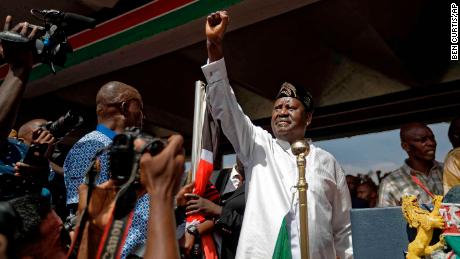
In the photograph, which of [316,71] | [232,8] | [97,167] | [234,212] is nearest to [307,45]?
[316,71]

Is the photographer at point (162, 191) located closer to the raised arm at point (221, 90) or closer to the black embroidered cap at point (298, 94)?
the raised arm at point (221, 90)

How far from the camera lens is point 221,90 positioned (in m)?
2.35

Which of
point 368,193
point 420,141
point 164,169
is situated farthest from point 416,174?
point 164,169

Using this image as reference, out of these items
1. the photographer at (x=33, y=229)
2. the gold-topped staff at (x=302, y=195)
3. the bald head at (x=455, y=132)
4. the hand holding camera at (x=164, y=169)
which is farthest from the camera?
the bald head at (x=455, y=132)

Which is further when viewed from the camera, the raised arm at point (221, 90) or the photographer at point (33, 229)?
the raised arm at point (221, 90)

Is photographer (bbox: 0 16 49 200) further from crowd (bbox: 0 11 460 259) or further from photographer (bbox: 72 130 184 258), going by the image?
photographer (bbox: 72 130 184 258)

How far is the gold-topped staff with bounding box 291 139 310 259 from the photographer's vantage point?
211cm

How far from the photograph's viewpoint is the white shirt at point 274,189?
2.34 metres

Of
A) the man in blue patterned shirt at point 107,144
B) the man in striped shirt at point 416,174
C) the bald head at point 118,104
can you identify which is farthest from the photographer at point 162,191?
the man in striped shirt at point 416,174

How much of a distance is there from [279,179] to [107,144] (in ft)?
2.90

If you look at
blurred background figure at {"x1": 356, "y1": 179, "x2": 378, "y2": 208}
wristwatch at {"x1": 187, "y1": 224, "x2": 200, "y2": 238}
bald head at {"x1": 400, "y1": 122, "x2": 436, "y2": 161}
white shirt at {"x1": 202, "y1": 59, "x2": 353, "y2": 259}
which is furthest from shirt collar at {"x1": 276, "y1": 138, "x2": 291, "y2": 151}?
blurred background figure at {"x1": 356, "y1": 179, "x2": 378, "y2": 208}

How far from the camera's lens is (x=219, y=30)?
2254 mm

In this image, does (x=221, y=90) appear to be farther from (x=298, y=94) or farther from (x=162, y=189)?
(x=162, y=189)

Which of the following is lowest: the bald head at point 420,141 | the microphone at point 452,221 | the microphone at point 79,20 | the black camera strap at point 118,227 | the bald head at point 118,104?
the black camera strap at point 118,227
